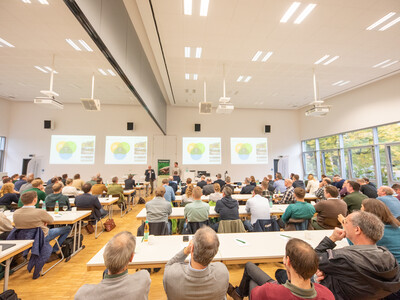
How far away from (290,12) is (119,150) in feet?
34.3

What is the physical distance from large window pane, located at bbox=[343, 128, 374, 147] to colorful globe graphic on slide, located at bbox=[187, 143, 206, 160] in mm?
7766

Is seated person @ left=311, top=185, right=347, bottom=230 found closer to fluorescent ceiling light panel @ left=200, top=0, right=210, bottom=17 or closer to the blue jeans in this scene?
fluorescent ceiling light panel @ left=200, top=0, right=210, bottom=17

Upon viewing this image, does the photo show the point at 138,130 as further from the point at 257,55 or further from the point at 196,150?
the point at 257,55

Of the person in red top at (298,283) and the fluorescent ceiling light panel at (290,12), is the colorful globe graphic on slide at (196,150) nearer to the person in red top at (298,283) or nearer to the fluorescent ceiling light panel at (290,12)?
the fluorescent ceiling light panel at (290,12)

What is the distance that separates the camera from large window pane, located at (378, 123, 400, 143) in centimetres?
724

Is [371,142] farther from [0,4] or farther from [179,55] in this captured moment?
[0,4]

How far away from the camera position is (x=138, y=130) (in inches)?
445

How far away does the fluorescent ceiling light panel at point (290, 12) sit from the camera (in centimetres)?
388

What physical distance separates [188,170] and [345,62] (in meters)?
8.78

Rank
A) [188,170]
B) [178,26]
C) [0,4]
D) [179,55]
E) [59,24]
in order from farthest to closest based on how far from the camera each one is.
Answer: [188,170] → [179,55] → [178,26] → [59,24] → [0,4]

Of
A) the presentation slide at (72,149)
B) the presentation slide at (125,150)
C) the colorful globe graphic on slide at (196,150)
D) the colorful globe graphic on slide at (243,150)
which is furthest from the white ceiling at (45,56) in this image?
the colorful globe graphic on slide at (243,150)

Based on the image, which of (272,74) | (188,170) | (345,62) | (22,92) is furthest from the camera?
(188,170)

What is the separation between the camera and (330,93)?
Result: 938 cm

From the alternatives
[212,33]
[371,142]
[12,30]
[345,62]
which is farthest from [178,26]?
[371,142]
